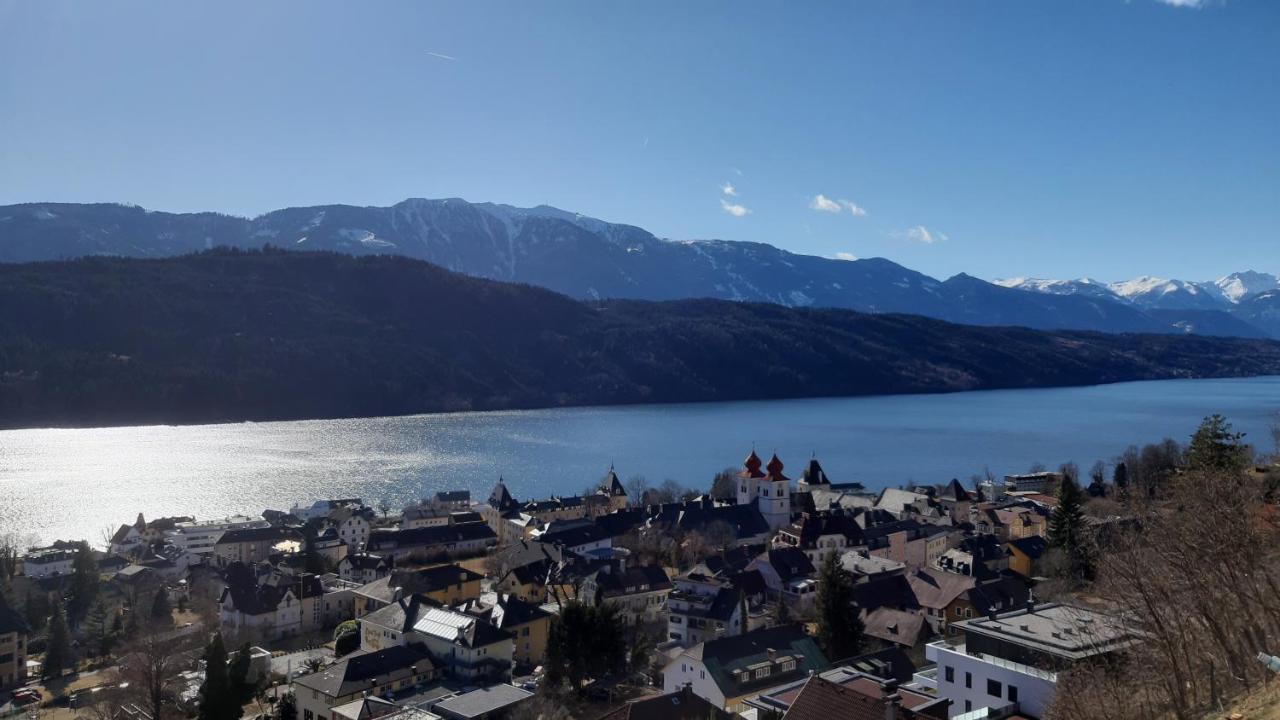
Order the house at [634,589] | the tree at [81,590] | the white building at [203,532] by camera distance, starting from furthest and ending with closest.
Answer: the white building at [203,532] < the tree at [81,590] < the house at [634,589]

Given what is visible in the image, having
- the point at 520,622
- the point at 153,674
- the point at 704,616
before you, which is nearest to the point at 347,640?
the point at 520,622

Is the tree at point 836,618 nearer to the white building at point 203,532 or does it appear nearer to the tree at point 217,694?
the tree at point 217,694

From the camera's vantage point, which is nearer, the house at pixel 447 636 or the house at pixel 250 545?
the house at pixel 447 636

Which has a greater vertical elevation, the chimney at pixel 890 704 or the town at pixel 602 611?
the chimney at pixel 890 704

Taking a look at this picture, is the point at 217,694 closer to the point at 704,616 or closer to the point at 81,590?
the point at 704,616

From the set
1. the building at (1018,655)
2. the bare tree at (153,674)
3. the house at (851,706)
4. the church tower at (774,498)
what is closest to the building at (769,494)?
the church tower at (774,498)

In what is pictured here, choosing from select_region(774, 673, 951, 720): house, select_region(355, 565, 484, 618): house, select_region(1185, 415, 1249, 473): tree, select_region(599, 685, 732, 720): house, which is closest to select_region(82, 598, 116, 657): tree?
select_region(355, 565, 484, 618): house

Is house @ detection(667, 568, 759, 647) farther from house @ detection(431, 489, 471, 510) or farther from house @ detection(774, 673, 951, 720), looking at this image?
house @ detection(431, 489, 471, 510)
